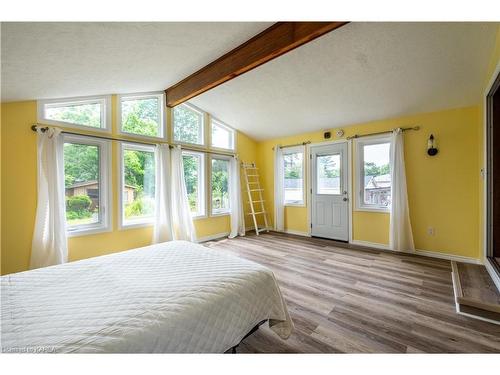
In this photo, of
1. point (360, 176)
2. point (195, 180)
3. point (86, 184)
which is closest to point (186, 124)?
point (195, 180)

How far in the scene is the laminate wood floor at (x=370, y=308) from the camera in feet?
5.24

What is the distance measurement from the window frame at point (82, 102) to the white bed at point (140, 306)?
2.22 metres

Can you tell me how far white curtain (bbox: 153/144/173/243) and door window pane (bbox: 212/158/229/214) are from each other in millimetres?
1228

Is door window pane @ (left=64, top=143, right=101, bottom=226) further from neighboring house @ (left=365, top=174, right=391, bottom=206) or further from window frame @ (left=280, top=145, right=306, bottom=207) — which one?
neighboring house @ (left=365, top=174, right=391, bottom=206)

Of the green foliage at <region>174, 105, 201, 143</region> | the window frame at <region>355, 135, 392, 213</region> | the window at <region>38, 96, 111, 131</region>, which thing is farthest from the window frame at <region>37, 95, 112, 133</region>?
the window frame at <region>355, 135, 392, 213</region>

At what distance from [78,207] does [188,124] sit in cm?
230

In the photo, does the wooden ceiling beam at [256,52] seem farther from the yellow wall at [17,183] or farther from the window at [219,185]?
the yellow wall at [17,183]

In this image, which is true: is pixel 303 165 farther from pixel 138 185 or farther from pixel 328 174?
pixel 138 185

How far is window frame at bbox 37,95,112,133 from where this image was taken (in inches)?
109

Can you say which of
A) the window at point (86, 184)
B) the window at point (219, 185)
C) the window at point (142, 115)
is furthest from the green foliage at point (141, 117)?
the window at point (219, 185)

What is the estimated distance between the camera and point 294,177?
16.9 ft

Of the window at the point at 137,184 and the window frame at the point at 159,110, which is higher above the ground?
the window frame at the point at 159,110

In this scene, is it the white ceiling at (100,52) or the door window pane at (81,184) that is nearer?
the white ceiling at (100,52)

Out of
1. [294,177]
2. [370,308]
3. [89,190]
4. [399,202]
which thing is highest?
[294,177]
